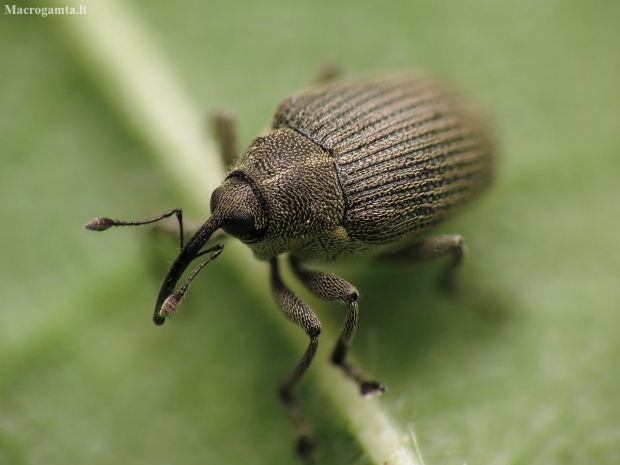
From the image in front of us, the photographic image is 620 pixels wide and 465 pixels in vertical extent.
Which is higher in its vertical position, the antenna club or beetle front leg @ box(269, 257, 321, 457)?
the antenna club

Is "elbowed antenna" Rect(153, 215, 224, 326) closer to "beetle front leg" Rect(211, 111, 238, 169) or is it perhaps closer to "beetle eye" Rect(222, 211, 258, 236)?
"beetle eye" Rect(222, 211, 258, 236)

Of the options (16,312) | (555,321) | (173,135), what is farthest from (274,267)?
(555,321)

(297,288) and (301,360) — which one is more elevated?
(297,288)

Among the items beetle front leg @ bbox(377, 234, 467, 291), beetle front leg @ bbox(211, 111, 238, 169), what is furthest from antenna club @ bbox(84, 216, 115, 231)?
beetle front leg @ bbox(377, 234, 467, 291)

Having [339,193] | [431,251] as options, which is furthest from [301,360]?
[431,251]

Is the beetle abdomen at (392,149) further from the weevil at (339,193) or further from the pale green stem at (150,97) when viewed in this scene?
the pale green stem at (150,97)

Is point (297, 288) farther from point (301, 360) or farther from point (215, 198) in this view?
point (215, 198)

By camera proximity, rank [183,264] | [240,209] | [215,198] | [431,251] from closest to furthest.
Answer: [183,264] → [240,209] → [215,198] → [431,251]
